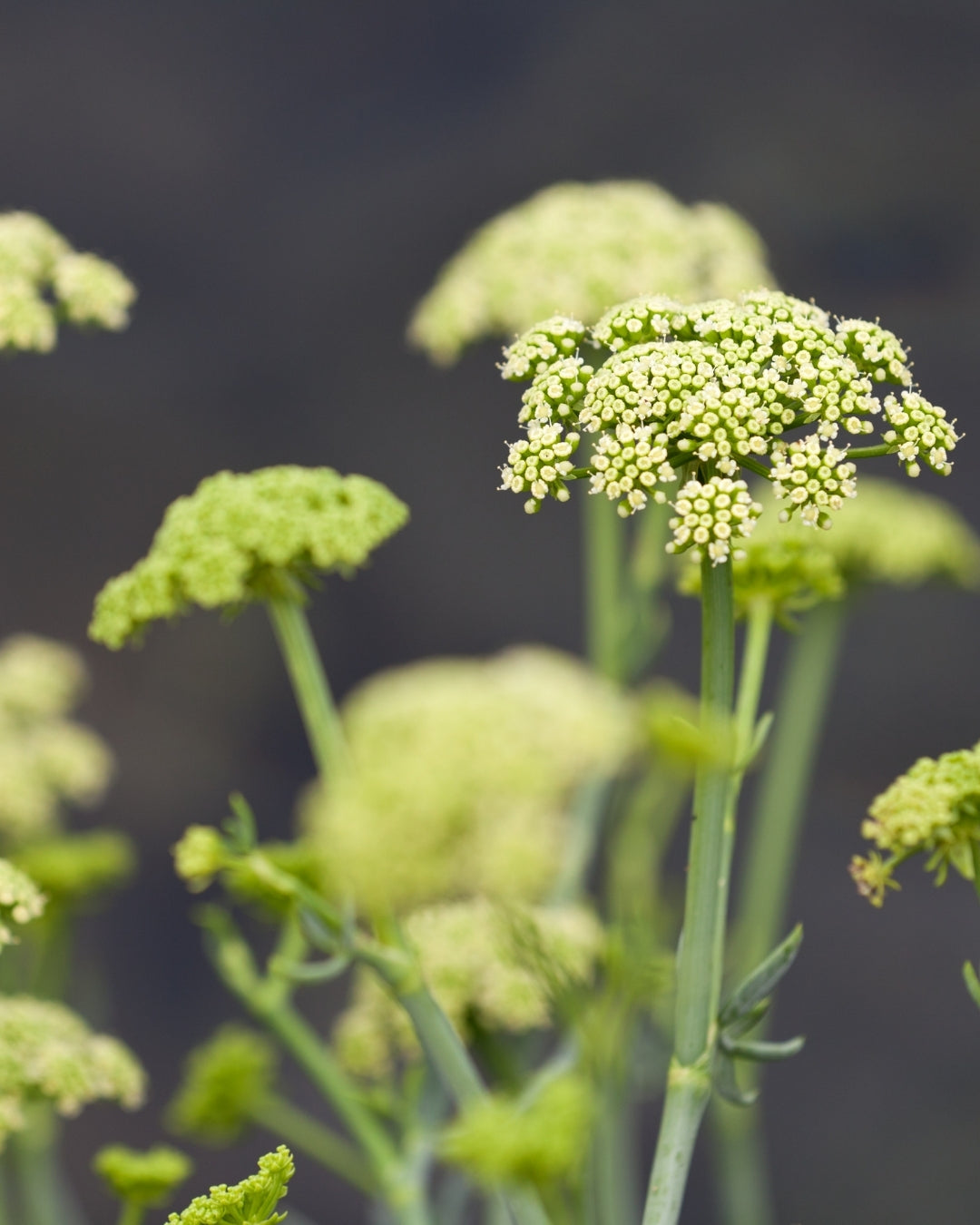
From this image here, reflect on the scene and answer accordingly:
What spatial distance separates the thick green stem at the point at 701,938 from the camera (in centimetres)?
93

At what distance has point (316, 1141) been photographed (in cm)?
158

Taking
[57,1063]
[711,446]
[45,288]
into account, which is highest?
[45,288]

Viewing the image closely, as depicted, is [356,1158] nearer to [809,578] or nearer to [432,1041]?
[432,1041]

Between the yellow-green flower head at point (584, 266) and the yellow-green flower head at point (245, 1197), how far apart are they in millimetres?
1209

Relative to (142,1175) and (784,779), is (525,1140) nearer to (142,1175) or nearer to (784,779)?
(142,1175)

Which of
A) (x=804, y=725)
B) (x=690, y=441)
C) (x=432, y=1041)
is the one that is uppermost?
(x=804, y=725)

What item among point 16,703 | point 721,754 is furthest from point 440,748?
point 16,703

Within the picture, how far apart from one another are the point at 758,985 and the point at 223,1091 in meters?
0.83

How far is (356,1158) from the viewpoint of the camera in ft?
5.43

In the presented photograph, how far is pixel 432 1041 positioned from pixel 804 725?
129cm

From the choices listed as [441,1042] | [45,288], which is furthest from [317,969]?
[45,288]

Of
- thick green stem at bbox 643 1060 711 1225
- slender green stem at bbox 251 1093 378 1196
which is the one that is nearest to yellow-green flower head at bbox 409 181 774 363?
slender green stem at bbox 251 1093 378 1196

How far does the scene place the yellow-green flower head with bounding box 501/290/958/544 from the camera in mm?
891

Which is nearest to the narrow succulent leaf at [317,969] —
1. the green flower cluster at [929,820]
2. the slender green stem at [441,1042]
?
the slender green stem at [441,1042]
